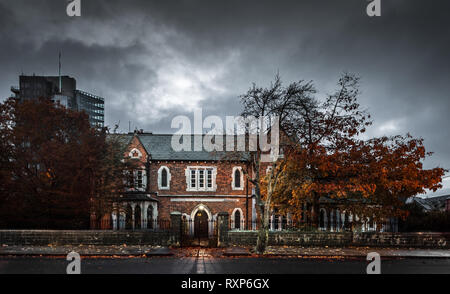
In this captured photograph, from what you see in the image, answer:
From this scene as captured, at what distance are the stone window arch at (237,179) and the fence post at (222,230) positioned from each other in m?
14.2

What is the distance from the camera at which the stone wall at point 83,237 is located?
17078mm

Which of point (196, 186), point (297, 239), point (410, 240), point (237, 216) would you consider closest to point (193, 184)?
point (196, 186)

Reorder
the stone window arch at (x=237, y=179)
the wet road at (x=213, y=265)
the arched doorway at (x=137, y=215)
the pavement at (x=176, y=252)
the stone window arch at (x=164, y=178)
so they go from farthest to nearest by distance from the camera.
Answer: the stone window arch at (x=237, y=179) → the stone window arch at (x=164, y=178) → the arched doorway at (x=137, y=215) → the pavement at (x=176, y=252) → the wet road at (x=213, y=265)

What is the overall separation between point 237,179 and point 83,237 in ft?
57.1

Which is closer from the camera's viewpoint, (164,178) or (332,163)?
(332,163)

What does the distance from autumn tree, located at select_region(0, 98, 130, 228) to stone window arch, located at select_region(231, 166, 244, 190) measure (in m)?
14.3

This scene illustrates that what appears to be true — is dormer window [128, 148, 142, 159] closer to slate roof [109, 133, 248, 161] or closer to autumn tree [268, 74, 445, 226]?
slate roof [109, 133, 248, 161]

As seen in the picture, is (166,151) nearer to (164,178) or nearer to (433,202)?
(164,178)

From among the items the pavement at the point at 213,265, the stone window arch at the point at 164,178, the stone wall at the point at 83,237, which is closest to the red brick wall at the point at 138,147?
the stone window arch at the point at 164,178

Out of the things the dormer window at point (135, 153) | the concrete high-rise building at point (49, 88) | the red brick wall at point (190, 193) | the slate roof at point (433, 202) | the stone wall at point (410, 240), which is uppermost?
the concrete high-rise building at point (49, 88)

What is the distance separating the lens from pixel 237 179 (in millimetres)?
32094

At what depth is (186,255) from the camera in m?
14.5

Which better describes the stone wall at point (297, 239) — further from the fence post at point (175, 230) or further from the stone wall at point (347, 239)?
the fence post at point (175, 230)
